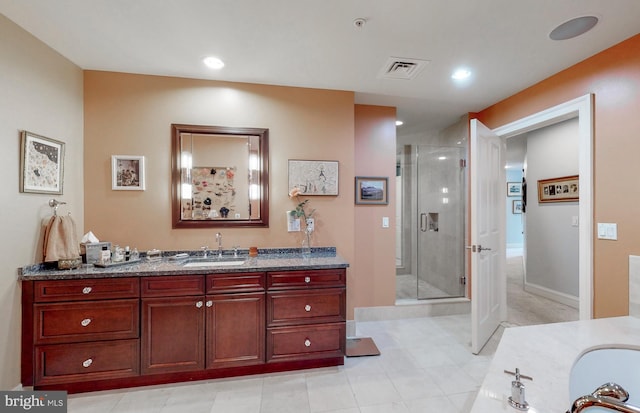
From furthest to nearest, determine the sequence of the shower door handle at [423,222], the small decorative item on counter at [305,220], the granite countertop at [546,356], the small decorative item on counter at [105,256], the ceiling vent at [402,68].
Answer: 1. the shower door handle at [423,222]
2. the small decorative item on counter at [305,220]
3. the ceiling vent at [402,68]
4. the small decorative item on counter at [105,256]
5. the granite countertop at [546,356]

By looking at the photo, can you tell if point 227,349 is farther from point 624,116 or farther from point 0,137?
point 624,116

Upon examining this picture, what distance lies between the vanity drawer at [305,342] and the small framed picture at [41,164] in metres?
2.06

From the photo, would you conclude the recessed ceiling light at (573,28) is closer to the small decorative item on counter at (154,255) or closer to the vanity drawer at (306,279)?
the vanity drawer at (306,279)

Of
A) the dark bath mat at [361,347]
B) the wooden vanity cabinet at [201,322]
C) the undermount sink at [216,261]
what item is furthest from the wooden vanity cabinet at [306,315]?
the undermount sink at [216,261]

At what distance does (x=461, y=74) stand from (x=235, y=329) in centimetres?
300

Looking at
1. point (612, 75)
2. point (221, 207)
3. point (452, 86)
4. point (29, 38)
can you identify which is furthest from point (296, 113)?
point (612, 75)

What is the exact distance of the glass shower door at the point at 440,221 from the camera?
3.73m

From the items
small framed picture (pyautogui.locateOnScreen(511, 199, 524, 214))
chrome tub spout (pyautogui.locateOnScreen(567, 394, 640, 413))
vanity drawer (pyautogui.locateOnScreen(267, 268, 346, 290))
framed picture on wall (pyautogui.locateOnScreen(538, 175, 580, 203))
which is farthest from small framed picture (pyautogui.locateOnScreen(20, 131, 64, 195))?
small framed picture (pyautogui.locateOnScreen(511, 199, 524, 214))

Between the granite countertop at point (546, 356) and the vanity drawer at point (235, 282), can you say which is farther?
the vanity drawer at point (235, 282)

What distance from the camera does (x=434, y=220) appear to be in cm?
405

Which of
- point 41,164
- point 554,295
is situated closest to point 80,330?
point 41,164

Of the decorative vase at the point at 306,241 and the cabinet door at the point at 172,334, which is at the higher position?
the decorative vase at the point at 306,241

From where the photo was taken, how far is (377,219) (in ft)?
10.8

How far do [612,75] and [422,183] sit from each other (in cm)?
220
